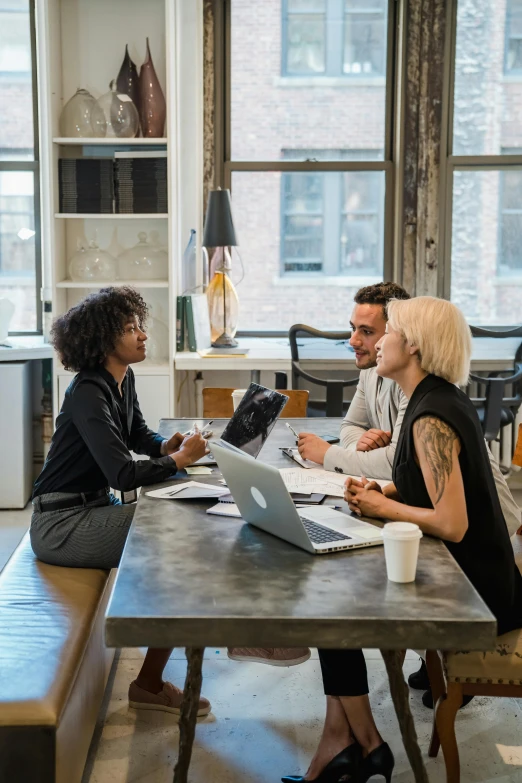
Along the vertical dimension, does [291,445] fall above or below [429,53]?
below

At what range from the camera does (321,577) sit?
5.45 feet

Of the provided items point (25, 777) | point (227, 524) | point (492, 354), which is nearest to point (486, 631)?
point (227, 524)

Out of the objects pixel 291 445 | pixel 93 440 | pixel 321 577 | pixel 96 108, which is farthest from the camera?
pixel 96 108

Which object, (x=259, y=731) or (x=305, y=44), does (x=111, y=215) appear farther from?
(x=259, y=731)

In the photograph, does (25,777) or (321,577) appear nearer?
(321,577)

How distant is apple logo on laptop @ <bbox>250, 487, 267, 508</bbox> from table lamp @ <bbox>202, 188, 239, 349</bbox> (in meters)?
2.97

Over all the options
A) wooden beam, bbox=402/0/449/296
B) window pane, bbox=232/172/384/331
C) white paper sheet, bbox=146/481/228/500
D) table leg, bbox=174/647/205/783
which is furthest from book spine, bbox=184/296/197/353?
table leg, bbox=174/647/205/783

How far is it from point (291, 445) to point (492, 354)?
2.14 meters

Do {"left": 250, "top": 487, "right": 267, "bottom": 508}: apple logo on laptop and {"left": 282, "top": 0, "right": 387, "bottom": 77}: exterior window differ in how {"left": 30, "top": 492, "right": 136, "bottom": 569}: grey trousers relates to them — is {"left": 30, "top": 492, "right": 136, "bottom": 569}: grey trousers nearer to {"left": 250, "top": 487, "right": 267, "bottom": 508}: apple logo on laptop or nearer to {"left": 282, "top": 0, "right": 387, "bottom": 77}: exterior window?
{"left": 250, "top": 487, "right": 267, "bottom": 508}: apple logo on laptop

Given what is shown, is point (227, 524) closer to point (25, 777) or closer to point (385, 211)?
point (25, 777)

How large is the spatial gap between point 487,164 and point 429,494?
12.0 feet

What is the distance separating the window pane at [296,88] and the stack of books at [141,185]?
0.82 metres

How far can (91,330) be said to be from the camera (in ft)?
8.67

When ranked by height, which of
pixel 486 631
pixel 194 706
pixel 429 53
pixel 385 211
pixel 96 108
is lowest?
pixel 194 706
